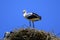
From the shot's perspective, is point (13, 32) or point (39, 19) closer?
point (13, 32)

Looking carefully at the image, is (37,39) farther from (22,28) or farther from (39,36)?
(22,28)

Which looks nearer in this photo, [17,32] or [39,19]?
[17,32]

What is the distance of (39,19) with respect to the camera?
12.0ft

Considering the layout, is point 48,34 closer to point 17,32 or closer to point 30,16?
point 17,32

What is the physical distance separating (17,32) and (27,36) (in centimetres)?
11

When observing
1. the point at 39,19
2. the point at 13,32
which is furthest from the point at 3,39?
the point at 39,19

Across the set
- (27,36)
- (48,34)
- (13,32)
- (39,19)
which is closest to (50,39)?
(48,34)

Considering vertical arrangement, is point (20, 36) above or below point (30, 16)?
below

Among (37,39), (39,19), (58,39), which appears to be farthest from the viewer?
(39,19)

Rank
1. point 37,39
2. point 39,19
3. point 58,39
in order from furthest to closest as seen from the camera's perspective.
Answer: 1. point 39,19
2. point 58,39
3. point 37,39

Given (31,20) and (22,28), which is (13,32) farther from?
(31,20)

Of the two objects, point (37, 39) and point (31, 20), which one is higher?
point (31, 20)

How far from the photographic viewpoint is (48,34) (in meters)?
2.22

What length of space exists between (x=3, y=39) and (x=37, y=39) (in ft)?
1.19
